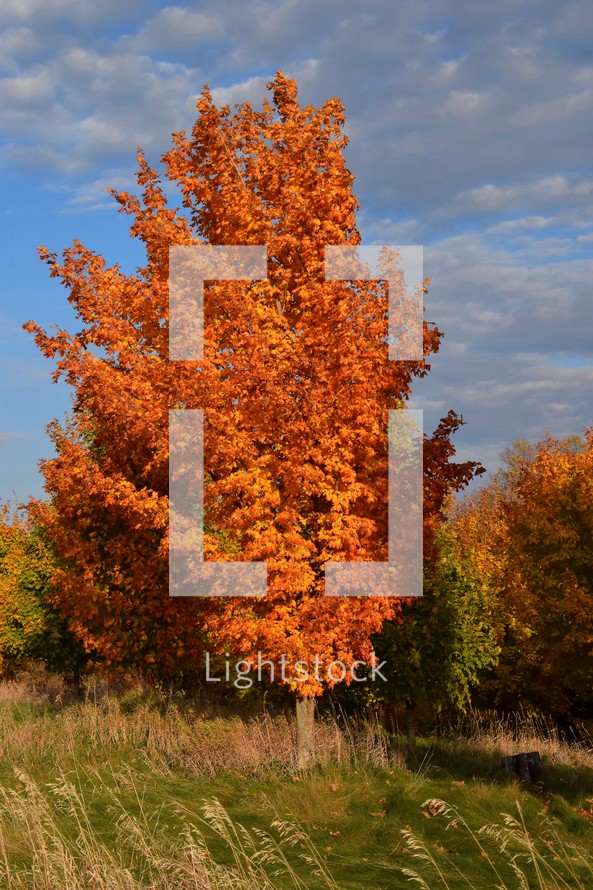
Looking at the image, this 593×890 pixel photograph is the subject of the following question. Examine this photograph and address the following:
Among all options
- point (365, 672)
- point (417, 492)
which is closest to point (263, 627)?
point (417, 492)

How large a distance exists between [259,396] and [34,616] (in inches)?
727

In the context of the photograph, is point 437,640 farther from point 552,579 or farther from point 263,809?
point 263,809

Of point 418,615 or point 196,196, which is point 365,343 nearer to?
point 196,196

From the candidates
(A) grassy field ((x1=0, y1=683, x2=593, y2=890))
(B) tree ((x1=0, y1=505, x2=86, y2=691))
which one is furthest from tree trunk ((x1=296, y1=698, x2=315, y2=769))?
(B) tree ((x1=0, y1=505, x2=86, y2=691))

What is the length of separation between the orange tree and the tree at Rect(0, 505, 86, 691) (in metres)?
12.1

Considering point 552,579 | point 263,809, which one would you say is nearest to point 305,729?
point 263,809

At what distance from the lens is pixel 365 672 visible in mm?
22703

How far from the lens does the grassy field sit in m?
7.29

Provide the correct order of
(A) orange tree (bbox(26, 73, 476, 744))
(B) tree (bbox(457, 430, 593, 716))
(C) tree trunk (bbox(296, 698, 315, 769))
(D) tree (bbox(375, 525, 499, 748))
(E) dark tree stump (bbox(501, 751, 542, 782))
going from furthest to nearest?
(B) tree (bbox(457, 430, 593, 716)), (D) tree (bbox(375, 525, 499, 748)), (E) dark tree stump (bbox(501, 751, 542, 782)), (C) tree trunk (bbox(296, 698, 315, 769)), (A) orange tree (bbox(26, 73, 476, 744))

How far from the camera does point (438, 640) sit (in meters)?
23.8

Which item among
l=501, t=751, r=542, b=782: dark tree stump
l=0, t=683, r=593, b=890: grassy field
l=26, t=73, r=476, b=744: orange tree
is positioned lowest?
l=501, t=751, r=542, b=782: dark tree stump

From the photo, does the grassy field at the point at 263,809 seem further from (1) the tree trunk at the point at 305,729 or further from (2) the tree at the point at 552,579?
(2) the tree at the point at 552,579

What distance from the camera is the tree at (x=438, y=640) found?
23453mm

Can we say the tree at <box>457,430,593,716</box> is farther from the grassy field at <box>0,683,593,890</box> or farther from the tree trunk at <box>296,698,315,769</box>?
the tree trunk at <box>296,698,315,769</box>
